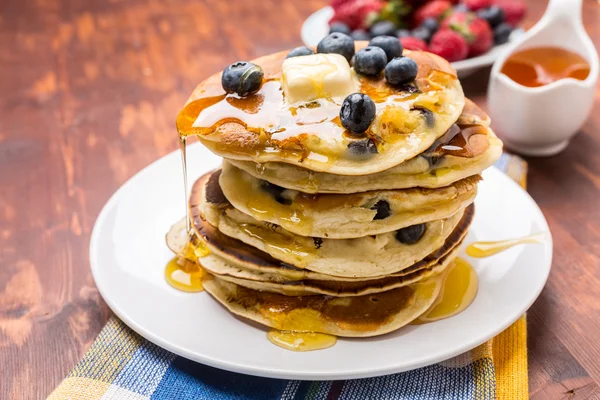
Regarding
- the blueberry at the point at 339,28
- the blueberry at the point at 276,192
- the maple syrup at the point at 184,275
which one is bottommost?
the blueberry at the point at 339,28

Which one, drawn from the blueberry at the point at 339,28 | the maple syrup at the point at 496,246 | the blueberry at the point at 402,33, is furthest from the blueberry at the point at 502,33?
the maple syrup at the point at 496,246

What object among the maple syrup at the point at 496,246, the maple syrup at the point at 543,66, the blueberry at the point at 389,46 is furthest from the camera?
the maple syrup at the point at 543,66

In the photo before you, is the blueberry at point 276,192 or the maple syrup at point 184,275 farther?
the maple syrup at point 184,275

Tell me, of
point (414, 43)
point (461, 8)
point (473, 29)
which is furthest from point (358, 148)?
point (461, 8)

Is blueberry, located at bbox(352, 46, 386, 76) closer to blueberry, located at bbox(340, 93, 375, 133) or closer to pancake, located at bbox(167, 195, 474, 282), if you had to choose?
blueberry, located at bbox(340, 93, 375, 133)

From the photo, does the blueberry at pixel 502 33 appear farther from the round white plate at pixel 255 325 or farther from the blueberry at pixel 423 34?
the round white plate at pixel 255 325

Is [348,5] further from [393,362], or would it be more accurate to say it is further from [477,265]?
[393,362]

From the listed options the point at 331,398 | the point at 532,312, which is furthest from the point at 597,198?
the point at 331,398
